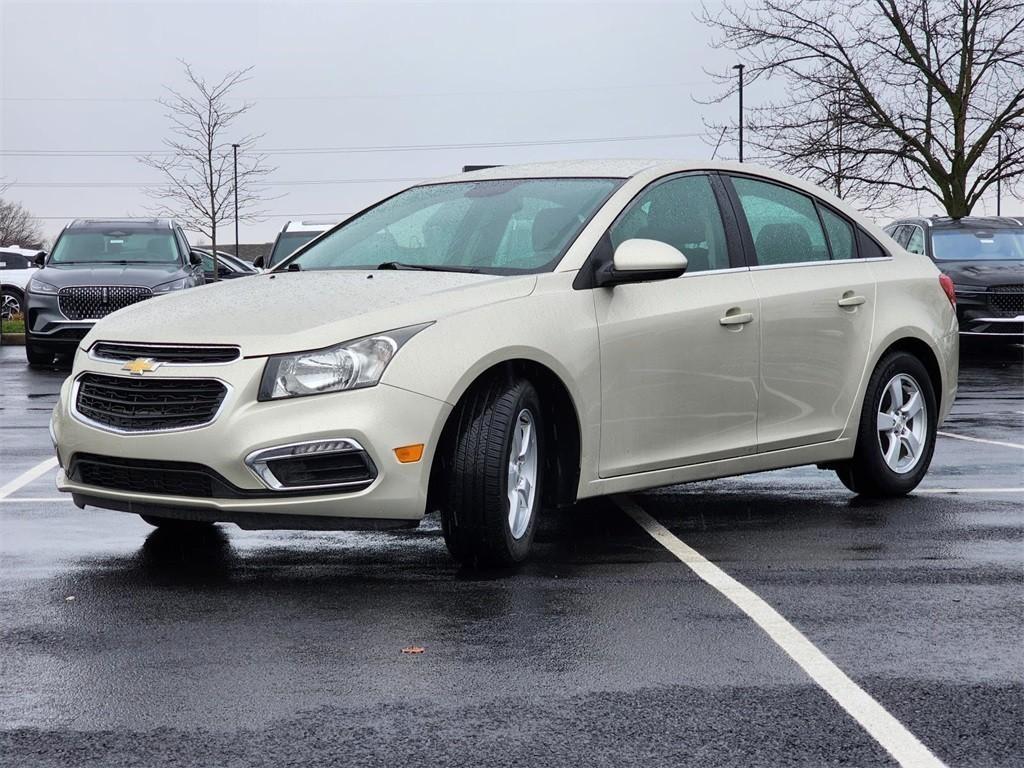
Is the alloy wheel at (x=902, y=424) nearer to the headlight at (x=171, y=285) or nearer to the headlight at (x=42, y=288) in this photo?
the headlight at (x=171, y=285)

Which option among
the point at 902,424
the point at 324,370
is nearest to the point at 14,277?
the point at 902,424

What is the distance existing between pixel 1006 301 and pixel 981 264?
0.66 metres

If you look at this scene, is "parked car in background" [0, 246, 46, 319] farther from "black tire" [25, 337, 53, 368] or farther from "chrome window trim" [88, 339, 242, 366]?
"chrome window trim" [88, 339, 242, 366]

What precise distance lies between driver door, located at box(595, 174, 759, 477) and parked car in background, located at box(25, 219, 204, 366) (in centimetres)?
1218

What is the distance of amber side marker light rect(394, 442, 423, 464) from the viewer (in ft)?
19.0

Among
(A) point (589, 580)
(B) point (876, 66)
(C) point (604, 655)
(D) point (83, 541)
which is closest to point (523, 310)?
(A) point (589, 580)

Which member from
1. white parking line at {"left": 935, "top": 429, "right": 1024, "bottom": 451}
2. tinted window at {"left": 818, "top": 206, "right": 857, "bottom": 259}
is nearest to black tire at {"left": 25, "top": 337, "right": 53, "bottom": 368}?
white parking line at {"left": 935, "top": 429, "right": 1024, "bottom": 451}

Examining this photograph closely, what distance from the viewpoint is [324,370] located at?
577 centimetres

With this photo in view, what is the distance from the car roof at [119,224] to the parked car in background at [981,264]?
10102mm

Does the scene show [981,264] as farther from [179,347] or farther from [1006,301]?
[179,347]

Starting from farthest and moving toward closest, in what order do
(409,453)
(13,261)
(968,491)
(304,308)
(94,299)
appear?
(13,261), (94,299), (968,491), (304,308), (409,453)

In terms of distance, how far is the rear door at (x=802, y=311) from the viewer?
745 cm

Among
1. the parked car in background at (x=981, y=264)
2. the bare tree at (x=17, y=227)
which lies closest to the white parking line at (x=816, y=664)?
the parked car in background at (x=981, y=264)

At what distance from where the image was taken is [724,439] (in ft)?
23.7
